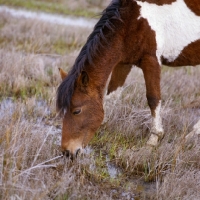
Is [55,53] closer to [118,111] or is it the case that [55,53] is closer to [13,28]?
[13,28]

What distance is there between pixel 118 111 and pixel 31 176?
2048mm

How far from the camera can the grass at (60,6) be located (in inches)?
661

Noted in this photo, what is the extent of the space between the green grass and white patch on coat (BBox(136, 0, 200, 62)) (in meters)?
14.1

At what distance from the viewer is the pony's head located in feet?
10.3

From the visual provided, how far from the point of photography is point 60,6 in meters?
18.8

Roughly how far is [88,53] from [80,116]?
0.70 metres

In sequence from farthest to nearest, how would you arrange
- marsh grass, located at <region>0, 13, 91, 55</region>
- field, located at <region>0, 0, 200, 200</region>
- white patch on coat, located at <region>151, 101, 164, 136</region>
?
marsh grass, located at <region>0, 13, 91, 55</region> → white patch on coat, located at <region>151, 101, 164, 136</region> → field, located at <region>0, 0, 200, 200</region>

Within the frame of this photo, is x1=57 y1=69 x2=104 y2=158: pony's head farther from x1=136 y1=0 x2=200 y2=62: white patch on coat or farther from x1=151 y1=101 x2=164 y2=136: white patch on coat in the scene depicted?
x1=136 y1=0 x2=200 y2=62: white patch on coat

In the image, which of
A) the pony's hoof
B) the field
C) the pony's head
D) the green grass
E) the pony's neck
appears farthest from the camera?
the green grass

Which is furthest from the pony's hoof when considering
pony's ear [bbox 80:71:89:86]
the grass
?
the grass

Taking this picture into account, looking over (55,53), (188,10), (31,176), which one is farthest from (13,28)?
(31,176)

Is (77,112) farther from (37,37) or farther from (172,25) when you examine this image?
(37,37)

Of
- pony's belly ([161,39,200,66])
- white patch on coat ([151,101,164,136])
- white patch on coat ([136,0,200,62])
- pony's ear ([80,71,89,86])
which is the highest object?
white patch on coat ([136,0,200,62])

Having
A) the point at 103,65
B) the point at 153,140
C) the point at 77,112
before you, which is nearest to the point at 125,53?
the point at 103,65
